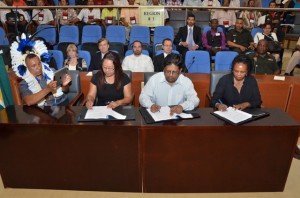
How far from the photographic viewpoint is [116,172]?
210 cm

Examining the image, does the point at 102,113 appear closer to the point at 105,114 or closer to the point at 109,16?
the point at 105,114

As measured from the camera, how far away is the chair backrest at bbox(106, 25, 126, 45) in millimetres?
5699

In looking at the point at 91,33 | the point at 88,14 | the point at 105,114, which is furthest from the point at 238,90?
Result: the point at 88,14

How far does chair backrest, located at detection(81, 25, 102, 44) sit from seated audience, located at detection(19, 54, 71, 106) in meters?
3.23

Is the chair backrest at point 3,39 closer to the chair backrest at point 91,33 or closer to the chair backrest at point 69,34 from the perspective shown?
the chair backrest at point 69,34

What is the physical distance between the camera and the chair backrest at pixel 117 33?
5.70m

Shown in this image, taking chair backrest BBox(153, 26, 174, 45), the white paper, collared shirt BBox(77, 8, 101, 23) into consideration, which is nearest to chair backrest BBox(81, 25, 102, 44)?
collared shirt BBox(77, 8, 101, 23)

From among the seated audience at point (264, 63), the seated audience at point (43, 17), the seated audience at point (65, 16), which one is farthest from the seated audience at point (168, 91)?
the seated audience at point (43, 17)

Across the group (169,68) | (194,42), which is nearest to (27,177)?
(169,68)

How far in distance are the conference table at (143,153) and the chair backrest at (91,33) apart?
12.6ft

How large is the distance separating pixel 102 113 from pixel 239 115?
1099 mm

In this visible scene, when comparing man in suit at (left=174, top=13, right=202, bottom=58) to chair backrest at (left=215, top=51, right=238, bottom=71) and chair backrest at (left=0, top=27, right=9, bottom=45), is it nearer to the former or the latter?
chair backrest at (left=215, top=51, right=238, bottom=71)

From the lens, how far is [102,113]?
2.12 m

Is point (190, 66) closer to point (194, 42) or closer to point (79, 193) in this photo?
point (194, 42)
